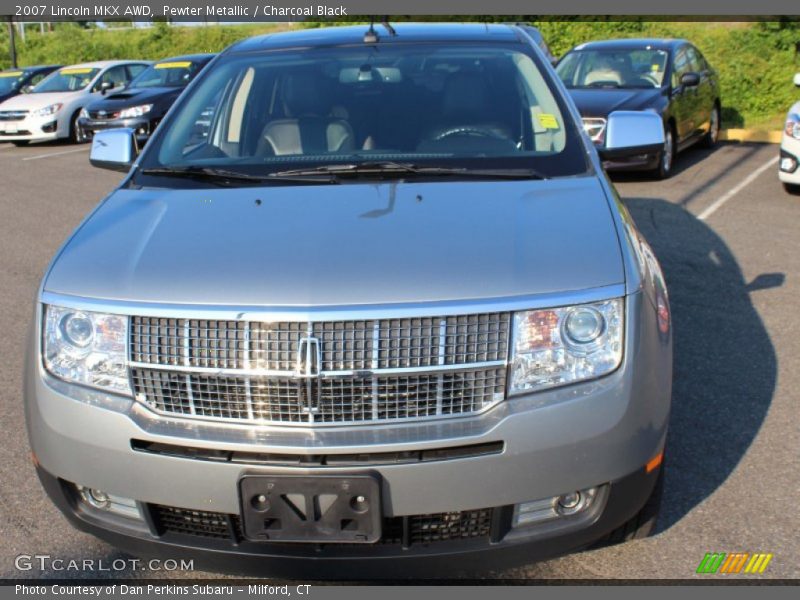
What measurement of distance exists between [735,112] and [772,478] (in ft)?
47.5

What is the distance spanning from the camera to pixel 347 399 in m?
2.77

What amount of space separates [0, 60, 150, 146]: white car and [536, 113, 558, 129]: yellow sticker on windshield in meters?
16.2

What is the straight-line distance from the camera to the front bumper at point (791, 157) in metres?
9.77

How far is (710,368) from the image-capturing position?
5090mm

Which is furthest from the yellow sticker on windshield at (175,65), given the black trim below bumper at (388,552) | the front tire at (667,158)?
the black trim below bumper at (388,552)

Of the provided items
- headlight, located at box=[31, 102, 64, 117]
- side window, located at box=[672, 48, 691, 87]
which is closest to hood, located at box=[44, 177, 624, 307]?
side window, located at box=[672, 48, 691, 87]

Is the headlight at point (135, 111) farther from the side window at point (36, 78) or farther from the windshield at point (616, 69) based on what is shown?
the windshield at point (616, 69)

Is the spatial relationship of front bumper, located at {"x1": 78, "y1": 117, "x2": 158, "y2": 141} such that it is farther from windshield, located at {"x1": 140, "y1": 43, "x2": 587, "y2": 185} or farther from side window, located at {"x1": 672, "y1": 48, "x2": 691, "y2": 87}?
windshield, located at {"x1": 140, "y1": 43, "x2": 587, "y2": 185}

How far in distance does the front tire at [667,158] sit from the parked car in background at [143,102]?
8.24 metres

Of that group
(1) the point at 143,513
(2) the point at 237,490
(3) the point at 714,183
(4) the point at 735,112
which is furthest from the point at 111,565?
(4) the point at 735,112

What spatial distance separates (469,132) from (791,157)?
6807 millimetres

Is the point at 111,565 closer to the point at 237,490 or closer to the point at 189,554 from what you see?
the point at 189,554

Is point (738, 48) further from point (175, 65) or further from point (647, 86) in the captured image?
point (175, 65)

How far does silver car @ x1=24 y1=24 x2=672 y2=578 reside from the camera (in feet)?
8.95
